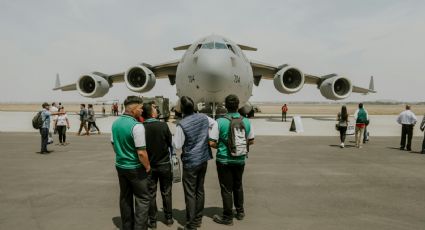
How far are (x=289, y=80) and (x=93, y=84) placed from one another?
13.8 metres

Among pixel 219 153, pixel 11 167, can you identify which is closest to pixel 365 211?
pixel 219 153

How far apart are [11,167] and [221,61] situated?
28.9 ft

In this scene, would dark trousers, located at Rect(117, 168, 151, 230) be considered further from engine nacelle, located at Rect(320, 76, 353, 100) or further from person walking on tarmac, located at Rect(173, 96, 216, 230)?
engine nacelle, located at Rect(320, 76, 353, 100)

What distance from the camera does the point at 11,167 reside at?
859 cm

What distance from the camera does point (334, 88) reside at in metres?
25.2

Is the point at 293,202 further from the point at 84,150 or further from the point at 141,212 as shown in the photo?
the point at 84,150

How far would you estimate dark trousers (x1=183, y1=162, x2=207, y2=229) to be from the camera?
4.50m

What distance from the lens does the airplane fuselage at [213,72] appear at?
14789 mm

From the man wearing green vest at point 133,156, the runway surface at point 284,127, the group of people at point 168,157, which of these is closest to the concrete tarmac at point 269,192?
the group of people at point 168,157

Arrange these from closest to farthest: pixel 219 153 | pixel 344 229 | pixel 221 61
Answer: pixel 344 229, pixel 219 153, pixel 221 61

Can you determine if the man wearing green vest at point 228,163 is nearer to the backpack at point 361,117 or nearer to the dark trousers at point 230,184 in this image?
the dark trousers at point 230,184

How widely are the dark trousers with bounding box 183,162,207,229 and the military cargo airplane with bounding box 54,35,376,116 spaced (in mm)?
6738

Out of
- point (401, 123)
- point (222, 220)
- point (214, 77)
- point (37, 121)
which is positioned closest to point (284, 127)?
point (214, 77)

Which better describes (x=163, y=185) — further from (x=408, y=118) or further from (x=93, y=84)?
(x=93, y=84)
